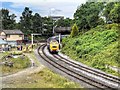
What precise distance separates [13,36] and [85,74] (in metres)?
A: 6.99

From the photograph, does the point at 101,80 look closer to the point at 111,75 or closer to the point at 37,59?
the point at 111,75

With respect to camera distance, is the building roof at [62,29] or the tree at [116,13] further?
the building roof at [62,29]

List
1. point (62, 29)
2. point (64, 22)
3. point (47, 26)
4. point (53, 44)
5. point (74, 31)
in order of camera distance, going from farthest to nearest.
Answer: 1. point (74, 31)
2. point (64, 22)
3. point (62, 29)
4. point (53, 44)
5. point (47, 26)

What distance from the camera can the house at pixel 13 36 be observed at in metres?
16.7

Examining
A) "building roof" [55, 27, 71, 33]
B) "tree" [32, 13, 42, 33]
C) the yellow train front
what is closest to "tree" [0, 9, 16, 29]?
"tree" [32, 13, 42, 33]

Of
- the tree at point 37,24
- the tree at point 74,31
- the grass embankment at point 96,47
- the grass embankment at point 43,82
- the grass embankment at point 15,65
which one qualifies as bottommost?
the grass embankment at point 43,82

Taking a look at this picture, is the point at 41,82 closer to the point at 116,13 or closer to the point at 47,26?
the point at 47,26

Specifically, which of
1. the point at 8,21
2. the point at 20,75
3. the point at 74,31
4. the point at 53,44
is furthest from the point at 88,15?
the point at 20,75

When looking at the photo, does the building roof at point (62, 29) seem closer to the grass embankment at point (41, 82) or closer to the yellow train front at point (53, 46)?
the yellow train front at point (53, 46)

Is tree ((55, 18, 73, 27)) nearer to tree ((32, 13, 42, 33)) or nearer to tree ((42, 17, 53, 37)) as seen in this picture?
tree ((42, 17, 53, 37))

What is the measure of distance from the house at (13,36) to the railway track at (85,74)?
2397 millimetres

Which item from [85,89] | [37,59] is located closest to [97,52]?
[37,59]

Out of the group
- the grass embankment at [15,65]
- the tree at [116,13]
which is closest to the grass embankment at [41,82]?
the grass embankment at [15,65]

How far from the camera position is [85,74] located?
11.8m
